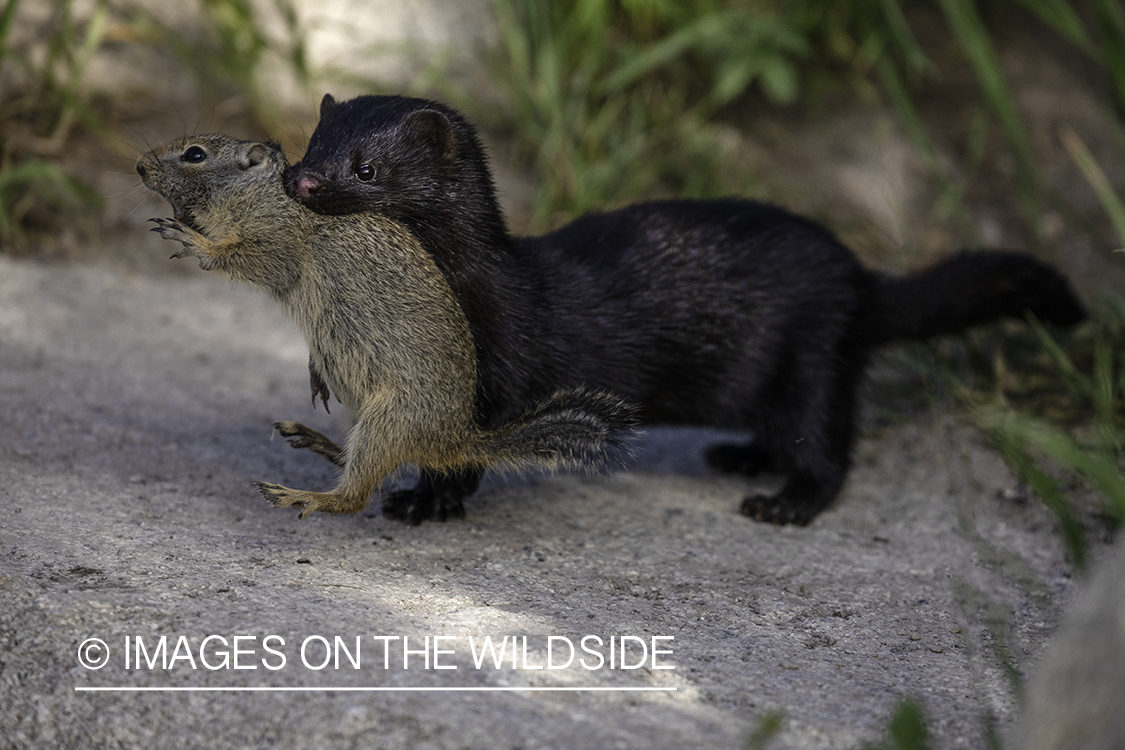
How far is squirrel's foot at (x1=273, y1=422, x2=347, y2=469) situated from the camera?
2.98 m

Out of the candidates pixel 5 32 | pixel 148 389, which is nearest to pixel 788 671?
pixel 148 389

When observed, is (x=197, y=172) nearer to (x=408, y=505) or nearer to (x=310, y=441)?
(x=310, y=441)

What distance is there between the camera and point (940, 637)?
2684 millimetres

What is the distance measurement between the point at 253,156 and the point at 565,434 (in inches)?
46.2

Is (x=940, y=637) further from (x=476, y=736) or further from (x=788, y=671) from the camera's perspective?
(x=476, y=736)

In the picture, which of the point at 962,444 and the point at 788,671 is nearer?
the point at 788,671

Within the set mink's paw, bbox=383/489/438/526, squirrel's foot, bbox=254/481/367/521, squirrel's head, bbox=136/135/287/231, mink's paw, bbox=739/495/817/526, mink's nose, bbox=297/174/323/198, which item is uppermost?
squirrel's head, bbox=136/135/287/231

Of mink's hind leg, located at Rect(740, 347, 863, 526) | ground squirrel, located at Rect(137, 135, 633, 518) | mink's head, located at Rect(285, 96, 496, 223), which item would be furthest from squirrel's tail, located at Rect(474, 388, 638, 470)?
mink's hind leg, located at Rect(740, 347, 863, 526)

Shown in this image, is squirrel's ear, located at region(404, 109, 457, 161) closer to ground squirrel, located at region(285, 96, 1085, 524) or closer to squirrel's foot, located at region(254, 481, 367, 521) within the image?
ground squirrel, located at region(285, 96, 1085, 524)

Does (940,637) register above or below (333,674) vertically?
below

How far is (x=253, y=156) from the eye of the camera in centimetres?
295

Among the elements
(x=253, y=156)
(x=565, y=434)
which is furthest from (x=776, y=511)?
(x=253, y=156)

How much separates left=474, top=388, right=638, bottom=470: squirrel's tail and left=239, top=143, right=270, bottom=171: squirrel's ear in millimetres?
1007

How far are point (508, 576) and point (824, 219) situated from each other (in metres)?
3.53
